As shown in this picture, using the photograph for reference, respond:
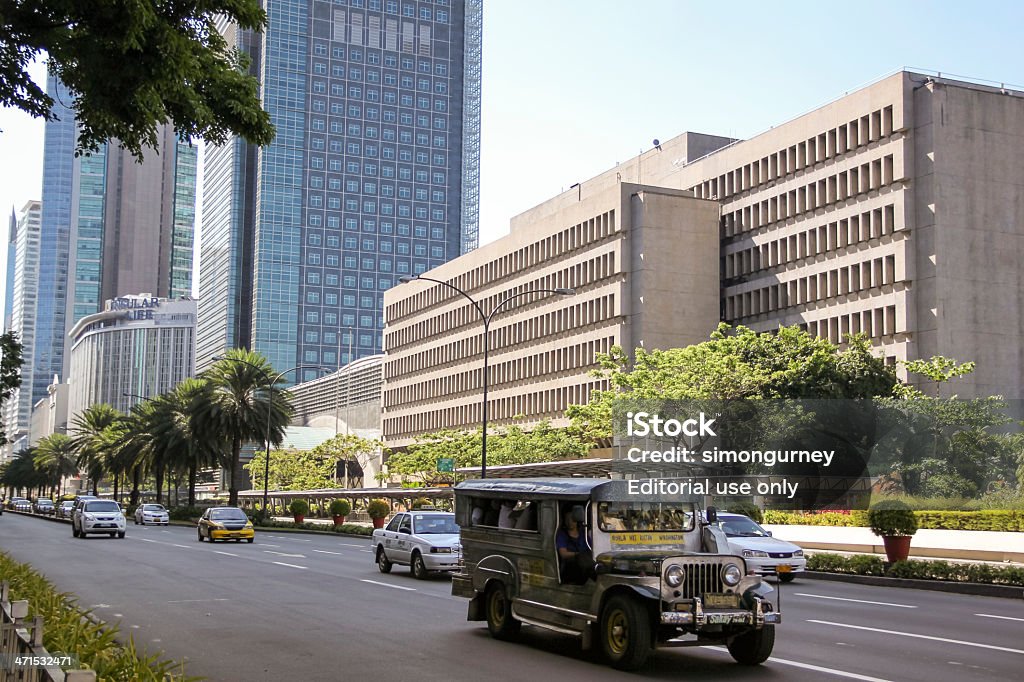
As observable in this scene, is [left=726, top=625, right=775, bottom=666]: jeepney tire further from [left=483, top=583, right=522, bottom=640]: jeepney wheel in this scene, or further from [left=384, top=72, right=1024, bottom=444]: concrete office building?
[left=384, top=72, right=1024, bottom=444]: concrete office building

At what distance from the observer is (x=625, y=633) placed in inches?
469

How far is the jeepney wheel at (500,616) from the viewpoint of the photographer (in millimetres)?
14297

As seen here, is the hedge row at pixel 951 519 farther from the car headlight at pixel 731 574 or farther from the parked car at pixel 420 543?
the car headlight at pixel 731 574

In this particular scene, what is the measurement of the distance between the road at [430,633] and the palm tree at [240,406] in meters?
46.7

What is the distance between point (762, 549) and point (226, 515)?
86.2ft

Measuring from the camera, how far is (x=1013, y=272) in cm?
7569

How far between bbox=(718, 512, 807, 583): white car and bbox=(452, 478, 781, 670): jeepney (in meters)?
10.5

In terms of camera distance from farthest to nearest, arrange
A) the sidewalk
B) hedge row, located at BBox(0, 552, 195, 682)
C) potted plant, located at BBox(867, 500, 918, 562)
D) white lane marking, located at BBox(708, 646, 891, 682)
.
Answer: the sidewalk → potted plant, located at BBox(867, 500, 918, 562) → white lane marking, located at BBox(708, 646, 891, 682) → hedge row, located at BBox(0, 552, 195, 682)

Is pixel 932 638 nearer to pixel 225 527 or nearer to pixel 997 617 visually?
pixel 997 617

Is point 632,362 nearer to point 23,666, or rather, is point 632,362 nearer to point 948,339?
point 948,339

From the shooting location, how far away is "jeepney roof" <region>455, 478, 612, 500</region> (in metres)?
12.9

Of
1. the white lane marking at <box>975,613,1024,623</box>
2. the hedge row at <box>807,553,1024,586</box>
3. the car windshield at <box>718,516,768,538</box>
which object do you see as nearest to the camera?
the white lane marking at <box>975,613,1024,623</box>

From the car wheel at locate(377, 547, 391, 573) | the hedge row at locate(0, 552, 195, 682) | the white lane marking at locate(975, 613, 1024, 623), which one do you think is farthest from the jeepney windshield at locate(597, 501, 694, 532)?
the car wheel at locate(377, 547, 391, 573)

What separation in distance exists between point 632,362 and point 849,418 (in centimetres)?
2899
